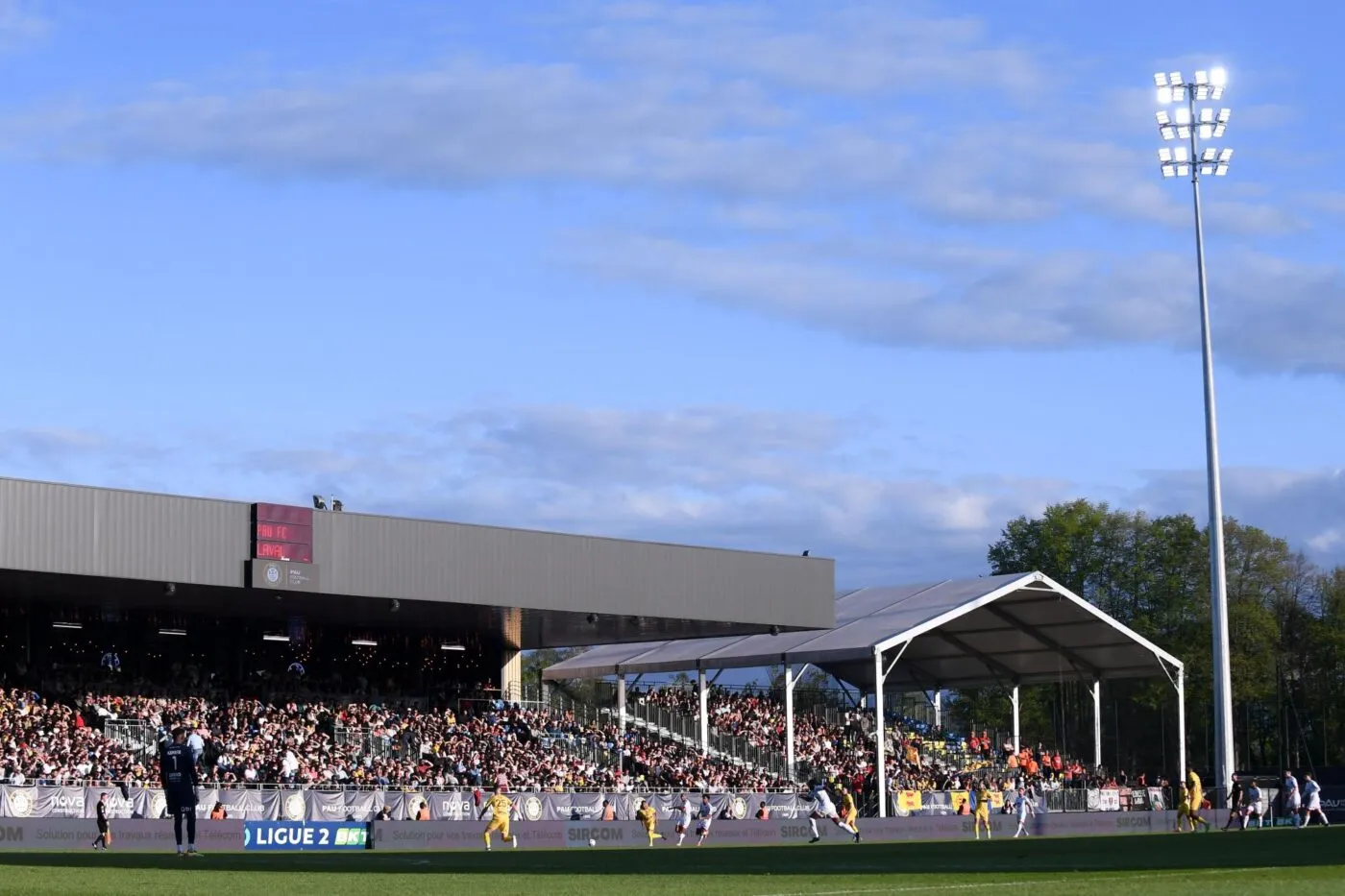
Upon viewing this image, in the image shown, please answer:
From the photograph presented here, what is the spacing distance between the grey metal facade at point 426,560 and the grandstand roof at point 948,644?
9.03 feet

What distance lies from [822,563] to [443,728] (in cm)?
1280

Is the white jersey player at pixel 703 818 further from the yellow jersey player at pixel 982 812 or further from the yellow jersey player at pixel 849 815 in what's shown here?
the yellow jersey player at pixel 982 812

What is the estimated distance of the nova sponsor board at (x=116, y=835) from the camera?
1433 inches

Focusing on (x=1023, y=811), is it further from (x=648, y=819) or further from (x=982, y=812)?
(x=648, y=819)

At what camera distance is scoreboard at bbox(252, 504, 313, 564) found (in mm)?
45500

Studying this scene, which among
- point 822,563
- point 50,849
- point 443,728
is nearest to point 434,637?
point 443,728

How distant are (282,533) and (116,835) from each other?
10.5m

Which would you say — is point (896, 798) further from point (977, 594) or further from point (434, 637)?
point (434, 637)

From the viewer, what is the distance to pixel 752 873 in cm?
2166

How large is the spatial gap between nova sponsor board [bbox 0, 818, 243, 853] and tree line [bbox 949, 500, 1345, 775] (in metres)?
66.2

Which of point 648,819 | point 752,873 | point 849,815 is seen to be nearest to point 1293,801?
point 849,815

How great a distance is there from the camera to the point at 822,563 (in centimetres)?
5678

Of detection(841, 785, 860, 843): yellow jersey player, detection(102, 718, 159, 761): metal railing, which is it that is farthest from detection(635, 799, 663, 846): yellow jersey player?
detection(102, 718, 159, 761): metal railing

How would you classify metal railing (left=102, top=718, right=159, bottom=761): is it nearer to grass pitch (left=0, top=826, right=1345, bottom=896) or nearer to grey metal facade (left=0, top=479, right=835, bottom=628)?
grey metal facade (left=0, top=479, right=835, bottom=628)
